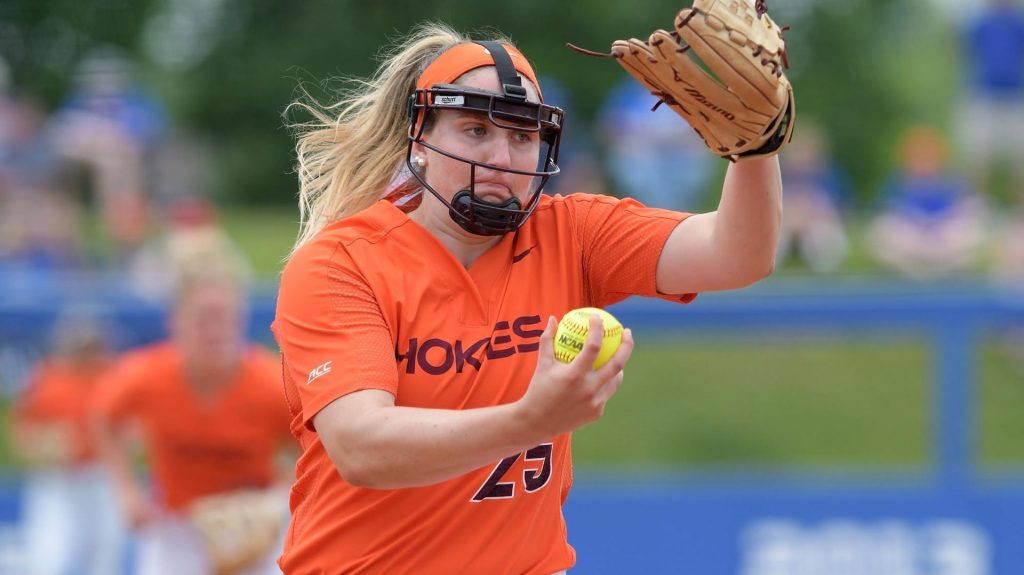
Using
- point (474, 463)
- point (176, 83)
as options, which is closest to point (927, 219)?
point (474, 463)

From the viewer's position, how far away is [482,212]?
10.0 ft

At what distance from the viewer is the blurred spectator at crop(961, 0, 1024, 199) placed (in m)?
11.0

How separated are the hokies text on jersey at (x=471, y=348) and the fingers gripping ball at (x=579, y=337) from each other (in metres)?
0.36

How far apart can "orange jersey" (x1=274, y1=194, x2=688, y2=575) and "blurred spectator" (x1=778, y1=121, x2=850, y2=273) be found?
7.68 meters

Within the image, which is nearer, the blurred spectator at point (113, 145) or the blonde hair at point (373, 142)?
the blonde hair at point (373, 142)

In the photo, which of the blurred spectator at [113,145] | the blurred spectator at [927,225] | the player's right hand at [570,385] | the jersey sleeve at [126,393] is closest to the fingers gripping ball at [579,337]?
the player's right hand at [570,385]

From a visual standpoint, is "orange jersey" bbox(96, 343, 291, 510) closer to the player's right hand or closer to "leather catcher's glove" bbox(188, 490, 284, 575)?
"leather catcher's glove" bbox(188, 490, 284, 575)

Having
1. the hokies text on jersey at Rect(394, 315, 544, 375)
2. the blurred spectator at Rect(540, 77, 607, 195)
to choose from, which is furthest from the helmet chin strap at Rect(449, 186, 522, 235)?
the blurred spectator at Rect(540, 77, 607, 195)

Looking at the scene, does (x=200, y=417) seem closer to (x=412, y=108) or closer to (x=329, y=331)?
(x=412, y=108)

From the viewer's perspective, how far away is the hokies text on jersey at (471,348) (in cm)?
297

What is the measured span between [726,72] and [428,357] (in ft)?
2.84

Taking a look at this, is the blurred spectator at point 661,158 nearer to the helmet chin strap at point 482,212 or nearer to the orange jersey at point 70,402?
the orange jersey at point 70,402

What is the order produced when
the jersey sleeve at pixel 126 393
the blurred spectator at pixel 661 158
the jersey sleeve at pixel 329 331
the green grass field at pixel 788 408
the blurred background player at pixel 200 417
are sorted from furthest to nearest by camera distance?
the blurred spectator at pixel 661 158 < the green grass field at pixel 788 408 < the jersey sleeve at pixel 126 393 < the blurred background player at pixel 200 417 < the jersey sleeve at pixel 329 331

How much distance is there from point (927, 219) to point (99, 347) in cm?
626
